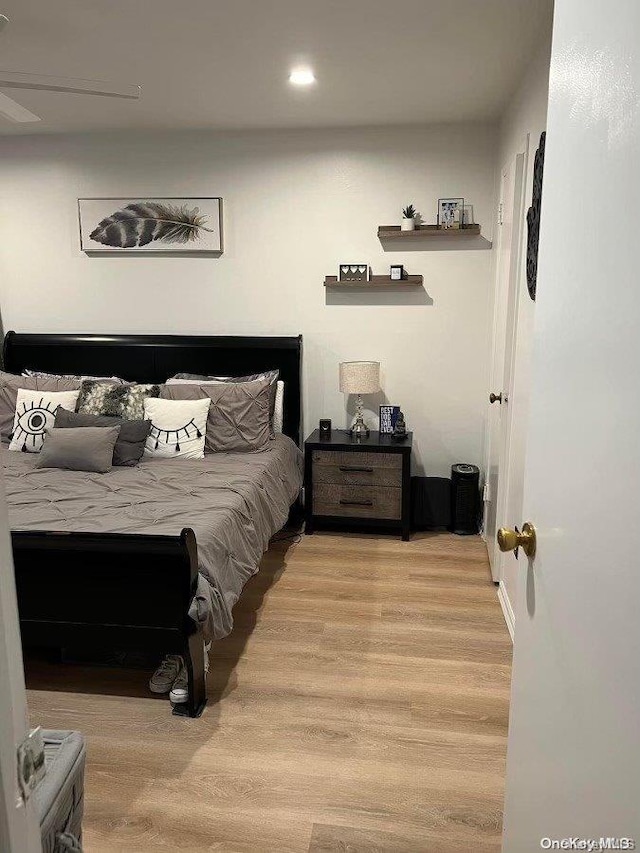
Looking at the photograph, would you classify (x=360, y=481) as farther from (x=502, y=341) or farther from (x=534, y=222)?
(x=534, y=222)

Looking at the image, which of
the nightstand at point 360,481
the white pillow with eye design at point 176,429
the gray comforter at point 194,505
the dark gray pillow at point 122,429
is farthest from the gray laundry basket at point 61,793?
the nightstand at point 360,481

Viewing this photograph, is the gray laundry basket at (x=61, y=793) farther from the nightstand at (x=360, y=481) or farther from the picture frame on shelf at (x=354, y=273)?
the picture frame on shelf at (x=354, y=273)

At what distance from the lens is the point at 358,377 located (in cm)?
410

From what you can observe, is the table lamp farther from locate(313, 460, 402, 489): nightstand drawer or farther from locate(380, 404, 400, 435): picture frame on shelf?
locate(313, 460, 402, 489): nightstand drawer

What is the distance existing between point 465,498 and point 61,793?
333cm

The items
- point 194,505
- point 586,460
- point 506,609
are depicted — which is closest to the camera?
point 586,460

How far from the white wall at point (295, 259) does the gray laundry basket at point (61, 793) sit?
11.0ft

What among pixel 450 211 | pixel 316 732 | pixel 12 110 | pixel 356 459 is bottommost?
pixel 316 732

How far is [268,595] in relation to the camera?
334cm

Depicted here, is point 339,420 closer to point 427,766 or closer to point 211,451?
point 211,451

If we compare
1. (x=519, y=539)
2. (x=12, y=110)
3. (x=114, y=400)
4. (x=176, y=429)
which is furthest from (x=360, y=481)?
(x=519, y=539)

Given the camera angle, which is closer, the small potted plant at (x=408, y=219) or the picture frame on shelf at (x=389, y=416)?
the small potted plant at (x=408, y=219)

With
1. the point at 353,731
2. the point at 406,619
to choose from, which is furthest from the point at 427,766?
the point at 406,619

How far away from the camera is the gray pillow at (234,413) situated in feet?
12.7
